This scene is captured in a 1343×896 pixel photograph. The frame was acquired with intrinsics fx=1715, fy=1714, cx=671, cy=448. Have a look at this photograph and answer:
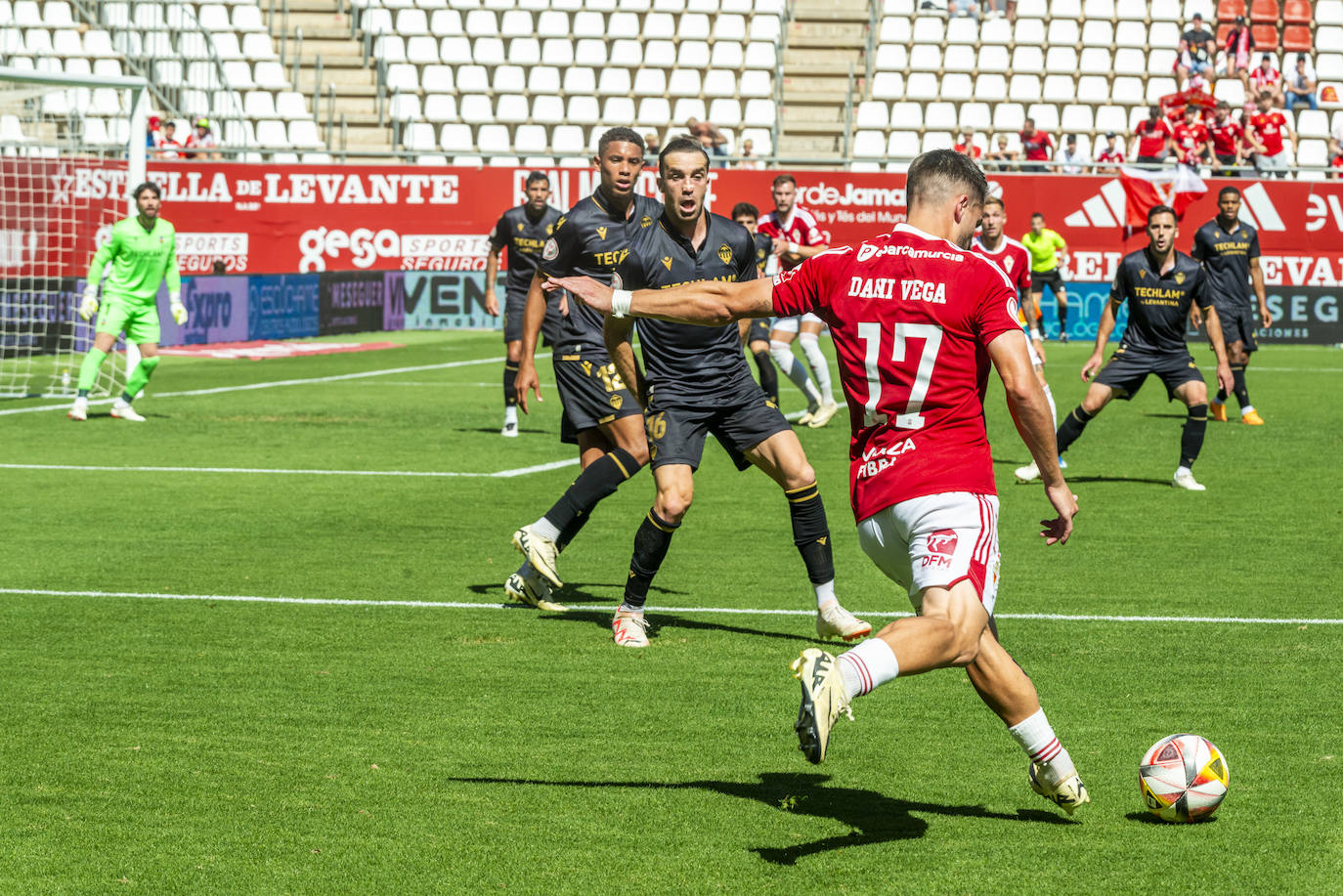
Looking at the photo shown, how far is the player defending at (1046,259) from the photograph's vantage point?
30.2 m

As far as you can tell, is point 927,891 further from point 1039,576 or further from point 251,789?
point 1039,576

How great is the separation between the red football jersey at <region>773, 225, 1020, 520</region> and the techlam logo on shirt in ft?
90.2

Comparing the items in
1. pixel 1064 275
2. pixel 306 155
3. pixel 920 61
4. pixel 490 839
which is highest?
pixel 920 61

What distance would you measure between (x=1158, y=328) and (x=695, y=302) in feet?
30.4

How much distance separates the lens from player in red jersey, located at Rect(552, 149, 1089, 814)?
16.7 feet

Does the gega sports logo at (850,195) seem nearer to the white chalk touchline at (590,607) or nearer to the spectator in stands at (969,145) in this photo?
the spectator in stands at (969,145)

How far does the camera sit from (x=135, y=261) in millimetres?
17516

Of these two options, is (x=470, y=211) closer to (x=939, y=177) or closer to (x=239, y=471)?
(x=239, y=471)

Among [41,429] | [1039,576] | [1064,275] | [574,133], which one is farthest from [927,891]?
[574,133]

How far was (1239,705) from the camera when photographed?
6.79m

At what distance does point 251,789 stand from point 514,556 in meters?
4.67

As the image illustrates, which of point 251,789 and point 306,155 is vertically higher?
point 306,155

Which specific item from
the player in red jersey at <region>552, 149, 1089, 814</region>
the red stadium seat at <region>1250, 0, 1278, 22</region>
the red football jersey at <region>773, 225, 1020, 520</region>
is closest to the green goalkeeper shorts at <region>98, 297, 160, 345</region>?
the player in red jersey at <region>552, 149, 1089, 814</region>

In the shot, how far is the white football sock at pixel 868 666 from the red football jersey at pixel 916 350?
0.60 m
